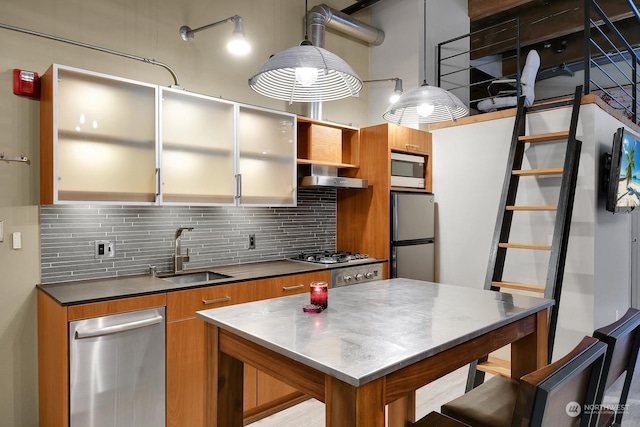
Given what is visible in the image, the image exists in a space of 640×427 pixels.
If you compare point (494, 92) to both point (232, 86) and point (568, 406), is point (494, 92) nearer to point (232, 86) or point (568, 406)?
point (232, 86)

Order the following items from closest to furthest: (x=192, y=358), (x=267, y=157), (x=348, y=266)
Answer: (x=192, y=358) → (x=267, y=157) → (x=348, y=266)

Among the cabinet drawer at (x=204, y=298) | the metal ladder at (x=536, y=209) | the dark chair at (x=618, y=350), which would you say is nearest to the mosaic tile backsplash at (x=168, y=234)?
the cabinet drawer at (x=204, y=298)

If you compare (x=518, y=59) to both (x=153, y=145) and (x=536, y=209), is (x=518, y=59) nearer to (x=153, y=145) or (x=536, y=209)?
(x=536, y=209)

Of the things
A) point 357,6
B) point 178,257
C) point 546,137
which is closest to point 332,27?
point 357,6

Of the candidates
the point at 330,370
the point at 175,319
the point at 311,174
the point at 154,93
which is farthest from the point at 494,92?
the point at 330,370

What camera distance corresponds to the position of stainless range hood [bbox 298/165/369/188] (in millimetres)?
3719

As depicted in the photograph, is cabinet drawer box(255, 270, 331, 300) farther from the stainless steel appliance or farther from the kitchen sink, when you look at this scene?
the kitchen sink

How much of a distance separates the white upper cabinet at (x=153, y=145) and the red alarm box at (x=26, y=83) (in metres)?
0.06

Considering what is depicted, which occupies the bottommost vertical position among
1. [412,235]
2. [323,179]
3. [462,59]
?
[412,235]

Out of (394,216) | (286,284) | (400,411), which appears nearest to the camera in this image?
(400,411)

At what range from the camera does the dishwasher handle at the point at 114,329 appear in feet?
7.22

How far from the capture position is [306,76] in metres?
1.94

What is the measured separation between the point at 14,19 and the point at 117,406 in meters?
2.44

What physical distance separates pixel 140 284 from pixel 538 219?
3.32m
